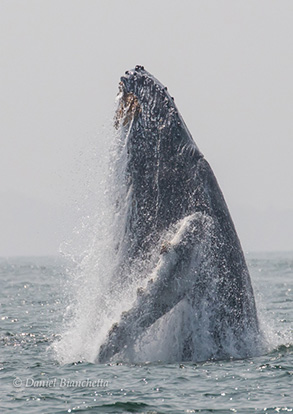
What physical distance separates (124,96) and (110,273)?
3.10m

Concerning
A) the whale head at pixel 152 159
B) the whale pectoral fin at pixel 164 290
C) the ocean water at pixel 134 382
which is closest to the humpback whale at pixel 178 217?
the whale head at pixel 152 159

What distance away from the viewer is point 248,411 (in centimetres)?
1212

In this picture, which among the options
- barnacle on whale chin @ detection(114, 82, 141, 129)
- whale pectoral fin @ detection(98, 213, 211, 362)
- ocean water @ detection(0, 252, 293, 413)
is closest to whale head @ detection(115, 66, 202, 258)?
barnacle on whale chin @ detection(114, 82, 141, 129)

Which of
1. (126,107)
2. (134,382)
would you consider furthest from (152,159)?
(134,382)

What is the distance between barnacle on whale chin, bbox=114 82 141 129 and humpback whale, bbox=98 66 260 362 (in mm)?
17

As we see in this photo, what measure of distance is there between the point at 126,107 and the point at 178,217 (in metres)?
2.11

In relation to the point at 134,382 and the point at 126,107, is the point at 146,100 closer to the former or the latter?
the point at 126,107

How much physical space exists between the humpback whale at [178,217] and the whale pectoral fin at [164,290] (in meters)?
0.17

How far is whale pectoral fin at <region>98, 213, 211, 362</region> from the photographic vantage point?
13789 mm

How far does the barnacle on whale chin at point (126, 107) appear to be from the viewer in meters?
14.9

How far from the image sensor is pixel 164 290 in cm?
1389

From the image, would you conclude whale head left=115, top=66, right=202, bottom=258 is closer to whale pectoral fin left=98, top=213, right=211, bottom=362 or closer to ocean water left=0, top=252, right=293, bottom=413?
whale pectoral fin left=98, top=213, right=211, bottom=362

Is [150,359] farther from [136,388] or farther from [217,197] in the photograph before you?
[217,197]

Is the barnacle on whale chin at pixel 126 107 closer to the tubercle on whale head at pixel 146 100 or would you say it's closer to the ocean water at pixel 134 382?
the tubercle on whale head at pixel 146 100
